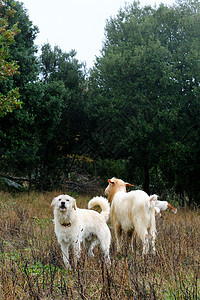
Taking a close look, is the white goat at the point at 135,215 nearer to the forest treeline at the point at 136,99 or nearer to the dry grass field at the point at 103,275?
the dry grass field at the point at 103,275

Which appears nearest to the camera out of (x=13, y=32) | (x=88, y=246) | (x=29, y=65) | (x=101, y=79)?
(x=88, y=246)

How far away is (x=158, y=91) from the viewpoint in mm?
16672

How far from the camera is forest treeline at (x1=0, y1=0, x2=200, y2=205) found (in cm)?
1605

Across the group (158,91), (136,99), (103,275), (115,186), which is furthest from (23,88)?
(103,275)

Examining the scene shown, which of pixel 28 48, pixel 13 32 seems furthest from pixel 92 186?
pixel 13 32

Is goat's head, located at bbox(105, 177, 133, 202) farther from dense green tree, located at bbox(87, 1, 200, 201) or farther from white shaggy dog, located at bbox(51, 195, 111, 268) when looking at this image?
dense green tree, located at bbox(87, 1, 200, 201)

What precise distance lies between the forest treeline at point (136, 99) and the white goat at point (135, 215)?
8761mm

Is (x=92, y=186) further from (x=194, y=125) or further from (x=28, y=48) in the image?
(x=28, y=48)

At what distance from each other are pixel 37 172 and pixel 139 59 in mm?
9660

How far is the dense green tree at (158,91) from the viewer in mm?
16250

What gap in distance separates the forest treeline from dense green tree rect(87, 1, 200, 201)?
0.05 metres

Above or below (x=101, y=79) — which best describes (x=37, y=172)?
below

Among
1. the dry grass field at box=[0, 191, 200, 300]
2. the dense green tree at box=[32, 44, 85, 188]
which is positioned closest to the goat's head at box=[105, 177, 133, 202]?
the dry grass field at box=[0, 191, 200, 300]

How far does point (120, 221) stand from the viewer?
7.26 meters
